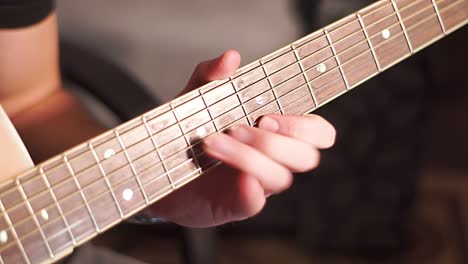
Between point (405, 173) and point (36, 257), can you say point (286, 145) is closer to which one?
point (36, 257)

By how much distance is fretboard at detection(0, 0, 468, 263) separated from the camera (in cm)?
59

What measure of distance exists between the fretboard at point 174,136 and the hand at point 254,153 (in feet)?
0.07

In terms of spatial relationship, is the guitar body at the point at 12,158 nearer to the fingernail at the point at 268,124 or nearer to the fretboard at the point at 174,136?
the fretboard at the point at 174,136

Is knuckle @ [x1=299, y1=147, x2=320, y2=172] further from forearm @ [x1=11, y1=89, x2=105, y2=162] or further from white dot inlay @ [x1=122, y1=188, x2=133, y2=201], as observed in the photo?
forearm @ [x1=11, y1=89, x2=105, y2=162]

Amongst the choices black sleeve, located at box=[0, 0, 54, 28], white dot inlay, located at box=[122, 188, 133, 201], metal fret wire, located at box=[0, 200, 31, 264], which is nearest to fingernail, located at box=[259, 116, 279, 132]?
white dot inlay, located at box=[122, 188, 133, 201]

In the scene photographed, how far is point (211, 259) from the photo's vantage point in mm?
854

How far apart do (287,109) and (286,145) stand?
0.05 m

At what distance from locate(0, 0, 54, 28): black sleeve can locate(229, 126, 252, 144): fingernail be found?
366 millimetres

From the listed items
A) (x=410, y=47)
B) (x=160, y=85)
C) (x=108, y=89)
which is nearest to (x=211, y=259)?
(x=108, y=89)

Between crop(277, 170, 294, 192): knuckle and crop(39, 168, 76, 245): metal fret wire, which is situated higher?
crop(39, 168, 76, 245): metal fret wire

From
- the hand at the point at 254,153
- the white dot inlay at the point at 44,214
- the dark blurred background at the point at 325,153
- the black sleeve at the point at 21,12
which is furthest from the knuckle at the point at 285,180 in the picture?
the dark blurred background at the point at 325,153

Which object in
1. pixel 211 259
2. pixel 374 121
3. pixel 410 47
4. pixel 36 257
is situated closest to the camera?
pixel 36 257

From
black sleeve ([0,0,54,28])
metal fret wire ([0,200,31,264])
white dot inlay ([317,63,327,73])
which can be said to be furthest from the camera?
black sleeve ([0,0,54,28])

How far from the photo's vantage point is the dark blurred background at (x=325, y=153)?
51.6 inches
